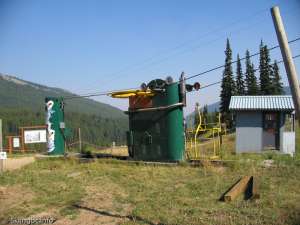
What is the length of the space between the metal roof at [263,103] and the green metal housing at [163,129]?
6441 mm

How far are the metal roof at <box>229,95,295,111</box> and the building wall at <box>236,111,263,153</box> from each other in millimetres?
376

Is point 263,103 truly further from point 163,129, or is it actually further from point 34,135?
point 34,135

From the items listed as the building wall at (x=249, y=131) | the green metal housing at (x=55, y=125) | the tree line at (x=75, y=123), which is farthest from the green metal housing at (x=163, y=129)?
the tree line at (x=75, y=123)

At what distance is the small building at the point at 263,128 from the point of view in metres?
20.1

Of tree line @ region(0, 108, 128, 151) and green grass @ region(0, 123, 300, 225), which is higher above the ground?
tree line @ region(0, 108, 128, 151)

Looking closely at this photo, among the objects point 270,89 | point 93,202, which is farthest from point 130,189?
point 270,89

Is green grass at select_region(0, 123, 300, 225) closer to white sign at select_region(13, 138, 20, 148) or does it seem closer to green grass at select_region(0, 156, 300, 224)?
green grass at select_region(0, 156, 300, 224)

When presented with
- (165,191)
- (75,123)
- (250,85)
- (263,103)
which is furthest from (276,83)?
(75,123)

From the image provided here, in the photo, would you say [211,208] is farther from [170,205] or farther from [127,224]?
[127,224]

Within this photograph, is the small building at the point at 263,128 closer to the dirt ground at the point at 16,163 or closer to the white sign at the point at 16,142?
the dirt ground at the point at 16,163

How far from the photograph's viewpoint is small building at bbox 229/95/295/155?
65.9ft

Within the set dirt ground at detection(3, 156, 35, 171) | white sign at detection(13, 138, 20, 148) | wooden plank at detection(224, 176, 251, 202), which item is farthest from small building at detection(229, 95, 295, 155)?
white sign at detection(13, 138, 20, 148)

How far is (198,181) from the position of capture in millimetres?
10914

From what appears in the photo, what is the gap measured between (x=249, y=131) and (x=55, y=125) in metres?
9.42
